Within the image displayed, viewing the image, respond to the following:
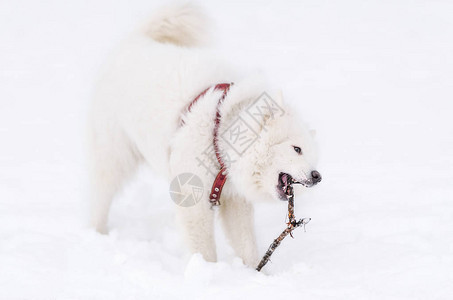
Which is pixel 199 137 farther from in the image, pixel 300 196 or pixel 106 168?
pixel 106 168

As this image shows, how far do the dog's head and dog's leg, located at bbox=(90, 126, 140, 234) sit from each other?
1.28 metres

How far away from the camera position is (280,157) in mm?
3242

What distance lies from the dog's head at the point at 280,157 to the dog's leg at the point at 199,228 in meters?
0.39

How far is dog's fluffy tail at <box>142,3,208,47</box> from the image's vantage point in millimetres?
4641

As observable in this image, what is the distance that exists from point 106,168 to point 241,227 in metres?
1.29

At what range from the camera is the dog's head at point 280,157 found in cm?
322

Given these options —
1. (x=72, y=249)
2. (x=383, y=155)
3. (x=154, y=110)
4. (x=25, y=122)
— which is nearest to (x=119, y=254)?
(x=72, y=249)

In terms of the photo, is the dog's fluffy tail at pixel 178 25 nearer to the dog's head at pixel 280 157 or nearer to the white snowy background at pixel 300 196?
the white snowy background at pixel 300 196

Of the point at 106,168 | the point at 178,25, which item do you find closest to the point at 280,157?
the point at 106,168

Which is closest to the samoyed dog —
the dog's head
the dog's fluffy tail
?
the dog's head

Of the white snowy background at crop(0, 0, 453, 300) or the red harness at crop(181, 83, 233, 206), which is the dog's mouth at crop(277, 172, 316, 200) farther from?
the white snowy background at crop(0, 0, 453, 300)

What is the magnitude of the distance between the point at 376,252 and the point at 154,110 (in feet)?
→ 6.07

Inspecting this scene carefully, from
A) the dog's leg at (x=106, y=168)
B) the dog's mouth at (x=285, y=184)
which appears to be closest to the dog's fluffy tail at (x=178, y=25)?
the dog's leg at (x=106, y=168)

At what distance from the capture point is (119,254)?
361cm
